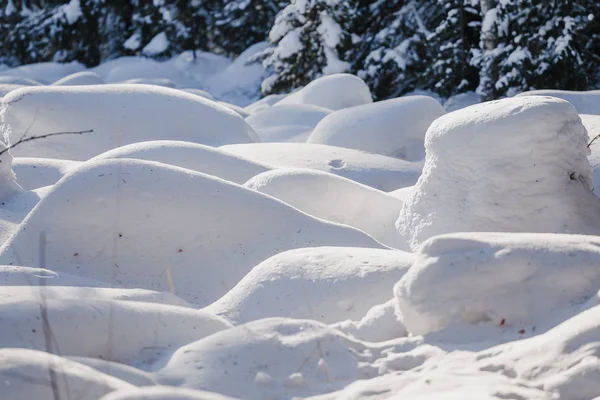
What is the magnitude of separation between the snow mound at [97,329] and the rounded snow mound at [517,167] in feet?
5.57

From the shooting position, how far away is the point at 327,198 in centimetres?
457

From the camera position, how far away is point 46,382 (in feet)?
6.51

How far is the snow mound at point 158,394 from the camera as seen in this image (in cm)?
183

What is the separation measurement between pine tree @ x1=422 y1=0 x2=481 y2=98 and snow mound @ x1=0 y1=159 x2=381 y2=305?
869cm

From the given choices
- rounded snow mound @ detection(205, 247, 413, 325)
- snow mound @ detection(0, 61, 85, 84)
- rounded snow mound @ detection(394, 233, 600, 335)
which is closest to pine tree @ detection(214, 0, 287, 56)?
snow mound @ detection(0, 61, 85, 84)

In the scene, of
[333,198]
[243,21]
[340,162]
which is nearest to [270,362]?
[333,198]

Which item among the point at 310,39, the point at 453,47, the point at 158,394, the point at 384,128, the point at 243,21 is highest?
the point at 158,394

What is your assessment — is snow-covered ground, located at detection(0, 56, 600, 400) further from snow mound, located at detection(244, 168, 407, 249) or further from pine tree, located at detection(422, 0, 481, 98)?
pine tree, located at detection(422, 0, 481, 98)

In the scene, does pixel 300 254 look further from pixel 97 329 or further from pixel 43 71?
pixel 43 71

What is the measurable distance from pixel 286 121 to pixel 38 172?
3.50 meters

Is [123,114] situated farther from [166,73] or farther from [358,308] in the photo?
[166,73]

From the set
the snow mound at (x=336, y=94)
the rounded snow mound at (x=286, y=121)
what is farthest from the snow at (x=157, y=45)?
the rounded snow mound at (x=286, y=121)

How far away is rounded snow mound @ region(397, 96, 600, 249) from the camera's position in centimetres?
356

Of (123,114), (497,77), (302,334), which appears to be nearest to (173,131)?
(123,114)
